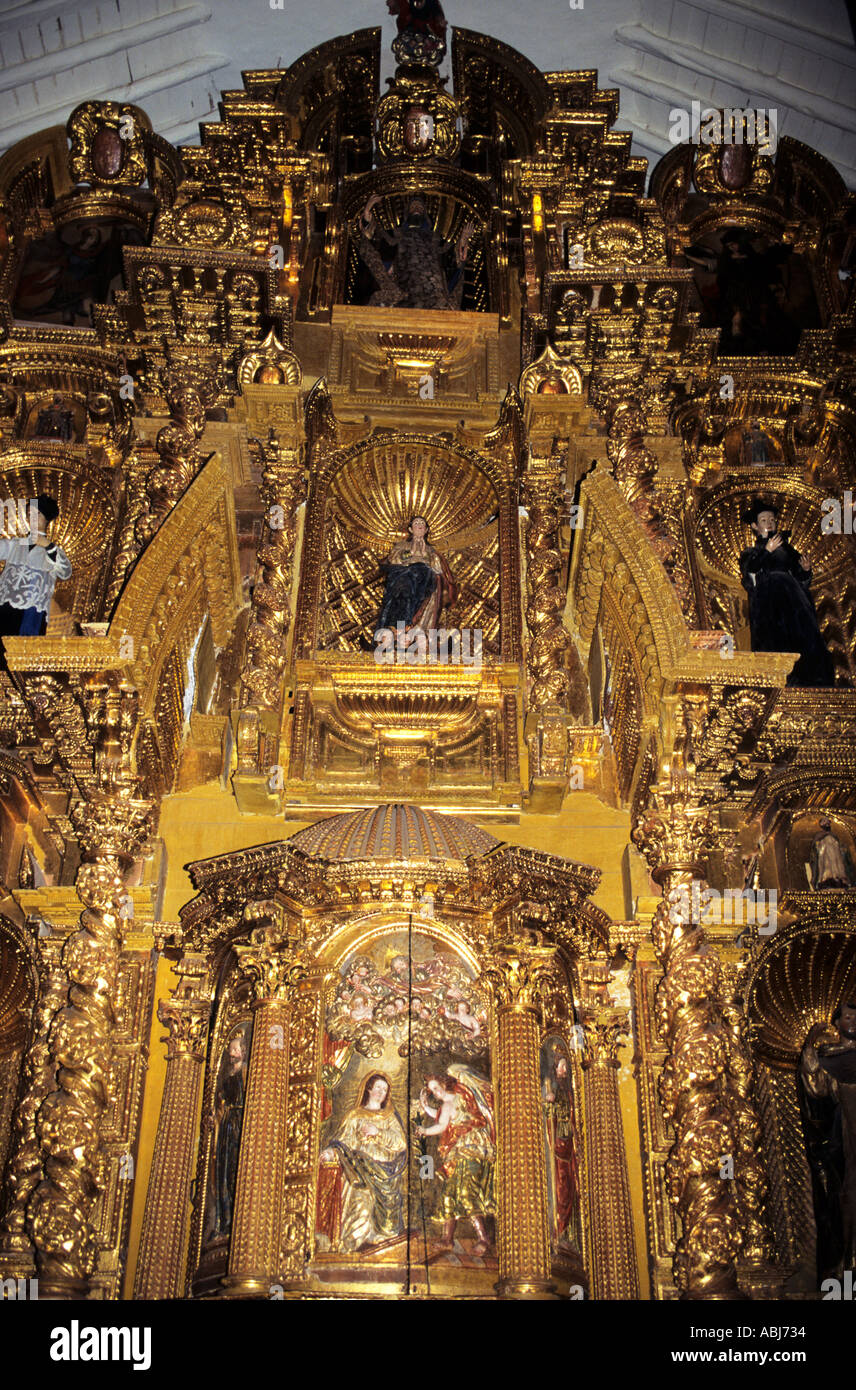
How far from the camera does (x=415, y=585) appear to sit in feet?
39.5

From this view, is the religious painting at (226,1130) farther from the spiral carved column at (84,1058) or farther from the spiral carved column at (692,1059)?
the spiral carved column at (692,1059)

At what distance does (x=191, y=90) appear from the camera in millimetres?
16453

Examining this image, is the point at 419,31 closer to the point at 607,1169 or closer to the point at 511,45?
the point at 511,45

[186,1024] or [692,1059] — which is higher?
[186,1024]

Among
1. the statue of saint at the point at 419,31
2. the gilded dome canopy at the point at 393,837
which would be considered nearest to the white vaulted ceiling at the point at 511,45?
the statue of saint at the point at 419,31

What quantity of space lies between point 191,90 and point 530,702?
32.1 ft

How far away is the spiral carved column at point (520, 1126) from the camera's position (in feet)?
26.5

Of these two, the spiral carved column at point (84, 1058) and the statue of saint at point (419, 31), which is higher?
the statue of saint at point (419, 31)

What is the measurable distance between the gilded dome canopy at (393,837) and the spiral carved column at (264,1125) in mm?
757

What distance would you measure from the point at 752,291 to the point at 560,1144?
9.83m

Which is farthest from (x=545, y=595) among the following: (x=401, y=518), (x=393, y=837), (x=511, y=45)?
(x=511, y=45)

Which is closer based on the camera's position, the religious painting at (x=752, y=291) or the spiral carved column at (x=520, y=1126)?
the spiral carved column at (x=520, y=1126)

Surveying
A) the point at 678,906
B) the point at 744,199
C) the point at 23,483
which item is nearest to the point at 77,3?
the point at 23,483

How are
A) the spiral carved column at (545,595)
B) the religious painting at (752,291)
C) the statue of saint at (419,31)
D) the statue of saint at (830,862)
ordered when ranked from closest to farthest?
1. the statue of saint at (830,862)
2. the spiral carved column at (545,595)
3. the religious painting at (752,291)
4. the statue of saint at (419,31)
